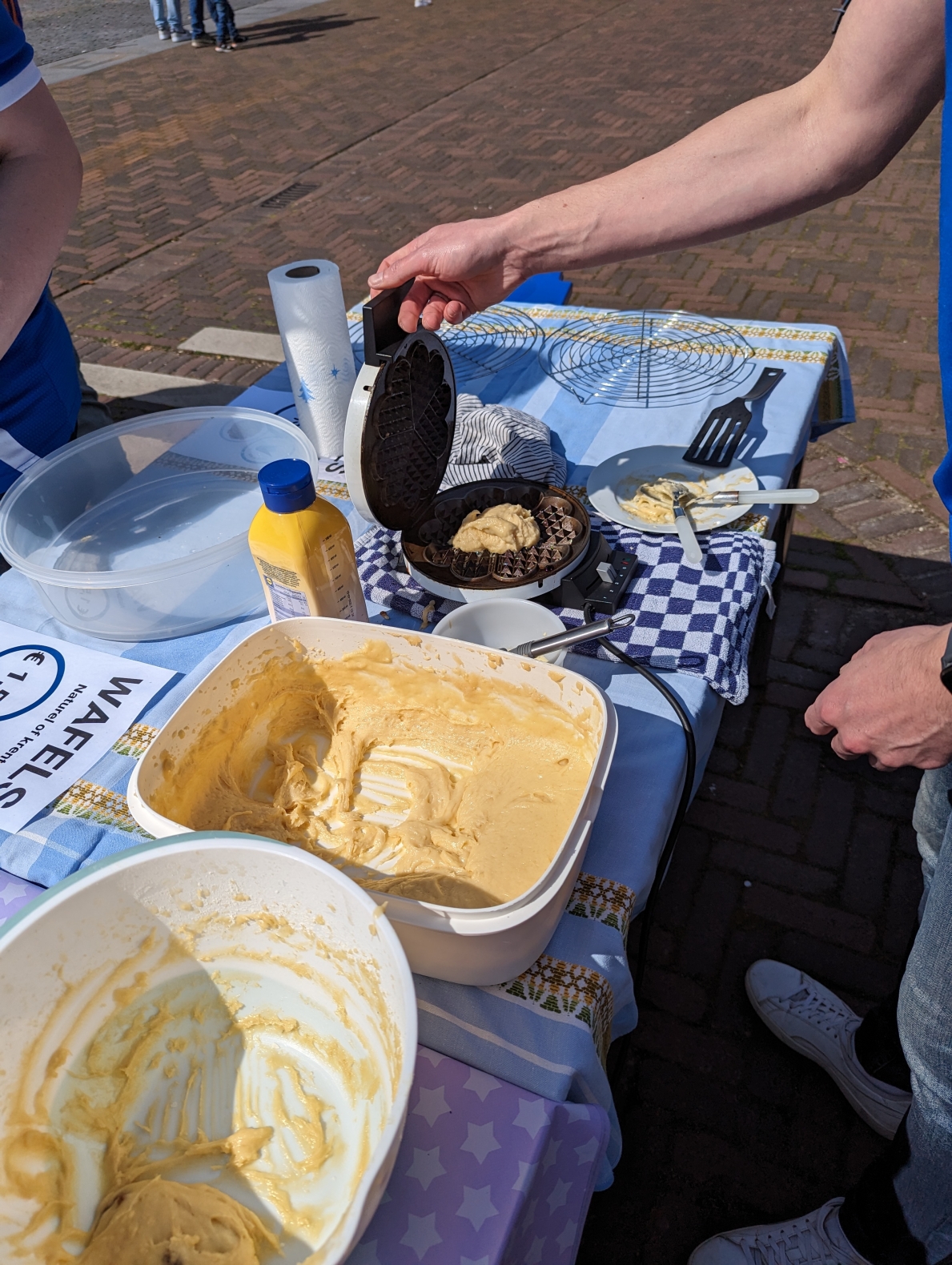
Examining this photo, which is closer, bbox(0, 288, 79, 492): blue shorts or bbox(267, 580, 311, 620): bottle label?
bbox(267, 580, 311, 620): bottle label

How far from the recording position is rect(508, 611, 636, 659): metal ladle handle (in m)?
1.25

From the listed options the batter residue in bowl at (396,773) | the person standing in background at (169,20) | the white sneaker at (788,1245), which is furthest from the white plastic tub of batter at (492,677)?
the person standing in background at (169,20)

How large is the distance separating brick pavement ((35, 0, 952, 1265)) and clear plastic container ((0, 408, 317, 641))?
1446 millimetres

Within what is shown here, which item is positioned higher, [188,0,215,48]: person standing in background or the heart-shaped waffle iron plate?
[188,0,215,48]: person standing in background

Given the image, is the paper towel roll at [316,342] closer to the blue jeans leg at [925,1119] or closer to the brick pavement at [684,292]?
the blue jeans leg at [925,1119]

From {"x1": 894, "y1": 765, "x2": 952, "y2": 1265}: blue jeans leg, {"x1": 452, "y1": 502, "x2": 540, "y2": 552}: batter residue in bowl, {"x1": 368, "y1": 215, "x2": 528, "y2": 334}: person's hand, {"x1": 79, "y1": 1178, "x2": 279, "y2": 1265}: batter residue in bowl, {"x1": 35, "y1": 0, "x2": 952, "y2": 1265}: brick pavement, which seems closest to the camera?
{"x1": 79, "y1": 1178, "x2": 279, "y2": 1265}: batter residue in bowl

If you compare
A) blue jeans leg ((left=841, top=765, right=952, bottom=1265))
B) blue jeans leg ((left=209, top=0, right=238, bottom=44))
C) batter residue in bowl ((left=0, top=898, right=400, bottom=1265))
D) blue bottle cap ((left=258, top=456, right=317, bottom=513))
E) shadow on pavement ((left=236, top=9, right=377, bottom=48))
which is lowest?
blue jeans leg ((left=841, top=765, right=952, bottom=1265))

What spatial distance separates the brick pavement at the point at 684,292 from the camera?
186 cm

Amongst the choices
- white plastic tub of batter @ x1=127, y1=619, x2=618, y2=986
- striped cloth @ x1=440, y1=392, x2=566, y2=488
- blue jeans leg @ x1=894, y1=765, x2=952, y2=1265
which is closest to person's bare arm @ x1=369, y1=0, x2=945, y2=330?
striped cloth @ x1=440, y1=392, x2=566, y2=488

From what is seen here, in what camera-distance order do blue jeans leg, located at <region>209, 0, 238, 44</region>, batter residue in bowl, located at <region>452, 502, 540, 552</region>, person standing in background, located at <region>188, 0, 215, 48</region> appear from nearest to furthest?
batter residue in bowl, located at <region>452, 502, 540, 552</region>, blue jeans leg, located at <region>209, 0, 238, 44</region>, person standing in background, located at <region>188, 0, 215, 48</region>

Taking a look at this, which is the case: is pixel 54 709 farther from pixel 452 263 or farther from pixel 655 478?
pixel 655 478

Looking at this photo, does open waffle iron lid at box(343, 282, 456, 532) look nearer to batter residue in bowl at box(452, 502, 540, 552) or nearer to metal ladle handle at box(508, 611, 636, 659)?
batter residue in bowl at box(452, 502, 540, 552)

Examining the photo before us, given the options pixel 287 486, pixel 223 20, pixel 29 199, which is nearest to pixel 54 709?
pixel 287 486

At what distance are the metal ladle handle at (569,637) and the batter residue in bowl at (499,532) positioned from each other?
246 millimetres
